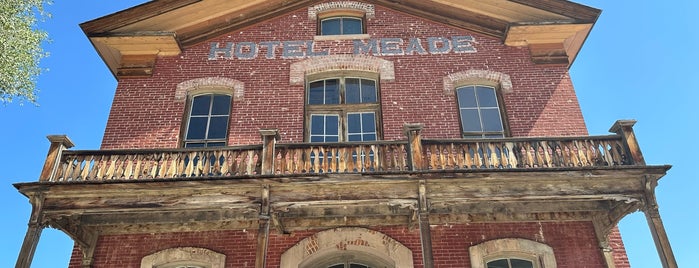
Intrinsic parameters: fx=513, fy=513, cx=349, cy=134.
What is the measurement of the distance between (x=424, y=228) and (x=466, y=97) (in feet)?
16.8

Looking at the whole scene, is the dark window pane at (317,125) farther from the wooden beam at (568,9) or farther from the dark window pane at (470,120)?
the wooden beam at (568,9)

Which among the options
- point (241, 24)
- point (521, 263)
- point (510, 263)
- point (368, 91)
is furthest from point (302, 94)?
point (521, 263)

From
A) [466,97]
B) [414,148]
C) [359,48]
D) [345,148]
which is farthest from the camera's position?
[359,48]

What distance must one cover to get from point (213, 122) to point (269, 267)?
→ 13.2 ft

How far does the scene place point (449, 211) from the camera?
9.73 meters

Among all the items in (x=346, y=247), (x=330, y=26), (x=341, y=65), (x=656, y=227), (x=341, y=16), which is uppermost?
(x=341, y=16)

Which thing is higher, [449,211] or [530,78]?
[530,78]

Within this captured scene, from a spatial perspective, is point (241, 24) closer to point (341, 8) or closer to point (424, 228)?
point (341, 8)

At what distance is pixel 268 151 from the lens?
29.7 feet

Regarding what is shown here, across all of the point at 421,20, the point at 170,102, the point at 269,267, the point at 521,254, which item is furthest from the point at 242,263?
the point at 421,20

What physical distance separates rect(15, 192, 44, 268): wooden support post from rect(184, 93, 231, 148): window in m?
3.61

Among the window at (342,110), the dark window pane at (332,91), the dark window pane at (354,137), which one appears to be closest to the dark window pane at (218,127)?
the window at (342,110)

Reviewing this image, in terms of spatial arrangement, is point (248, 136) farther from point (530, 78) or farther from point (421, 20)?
point (530, 78)

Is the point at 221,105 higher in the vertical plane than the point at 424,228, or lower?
higher
